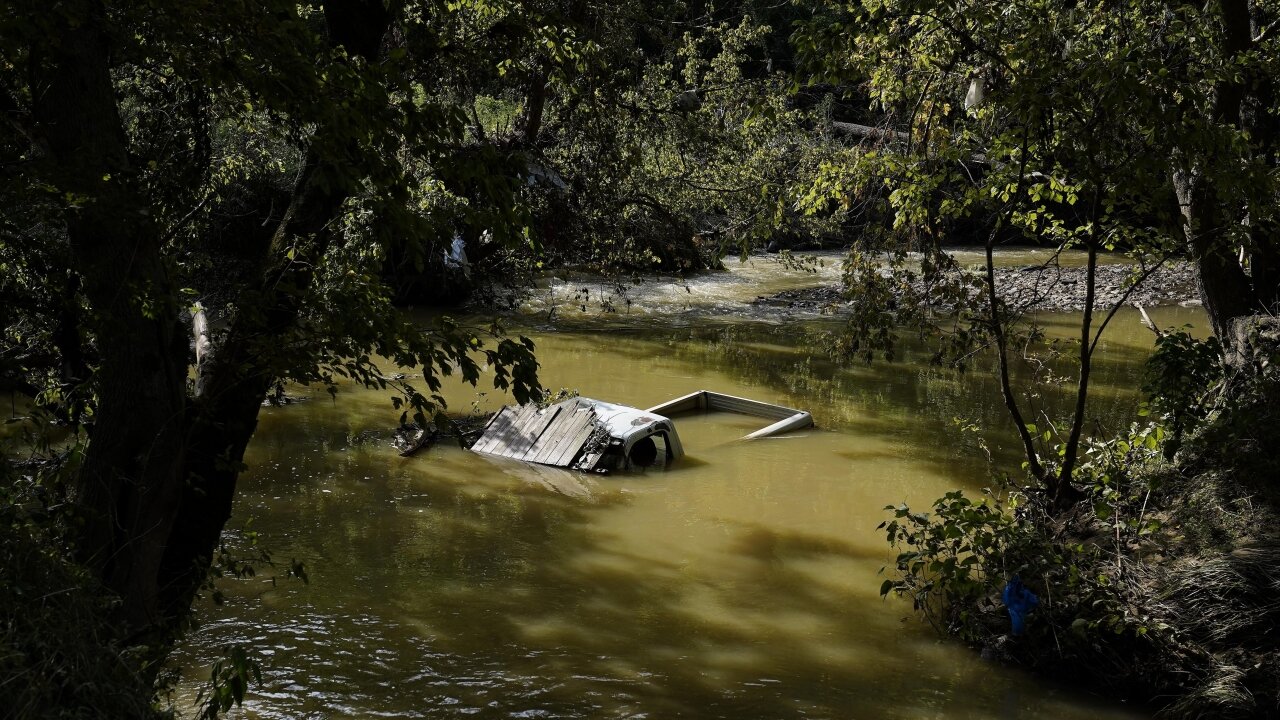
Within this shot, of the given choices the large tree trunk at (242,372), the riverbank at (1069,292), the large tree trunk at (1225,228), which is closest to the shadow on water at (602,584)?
the large tree trunk at (242,372)

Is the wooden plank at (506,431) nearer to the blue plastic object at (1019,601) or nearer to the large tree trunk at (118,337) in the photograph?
the blue plastic object at (1019,601)

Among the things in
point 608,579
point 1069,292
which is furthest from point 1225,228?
point 1069,292

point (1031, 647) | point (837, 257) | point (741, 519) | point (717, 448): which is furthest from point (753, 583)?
point (837, 257)

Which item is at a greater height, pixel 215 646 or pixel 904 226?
pixel 904 226

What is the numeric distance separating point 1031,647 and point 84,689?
624 cm

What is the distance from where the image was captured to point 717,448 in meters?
13.5

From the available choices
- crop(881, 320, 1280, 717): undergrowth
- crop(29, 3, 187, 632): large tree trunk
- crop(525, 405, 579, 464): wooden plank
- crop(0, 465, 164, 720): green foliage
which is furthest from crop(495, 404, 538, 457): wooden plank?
crop(0, 465, 164, 720): green foliage

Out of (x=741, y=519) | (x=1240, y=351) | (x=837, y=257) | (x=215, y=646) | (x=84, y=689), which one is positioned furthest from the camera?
(x=837, y=257)

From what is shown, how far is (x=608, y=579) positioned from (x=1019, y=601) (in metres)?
3.39

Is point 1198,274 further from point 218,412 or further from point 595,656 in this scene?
point 218,412

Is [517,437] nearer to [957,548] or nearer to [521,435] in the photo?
[521,435]

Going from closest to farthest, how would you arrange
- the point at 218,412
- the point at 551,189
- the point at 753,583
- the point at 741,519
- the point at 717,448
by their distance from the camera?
the point at 218,412 → the point at 753,583 → the point at 741,519 → the point at 551,189 → the point at 717,448

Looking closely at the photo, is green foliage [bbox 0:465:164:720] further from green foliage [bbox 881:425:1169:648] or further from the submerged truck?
the submerged truck

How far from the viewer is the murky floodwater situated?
735cm
